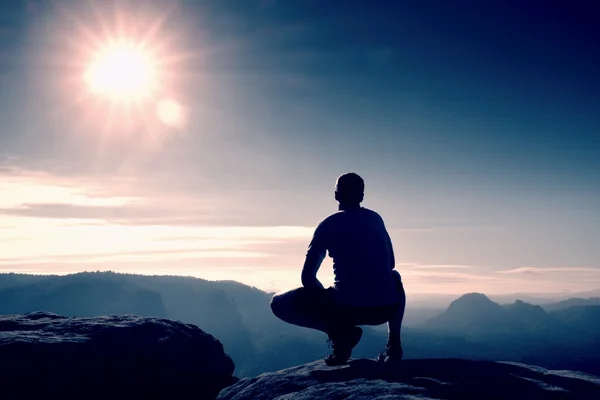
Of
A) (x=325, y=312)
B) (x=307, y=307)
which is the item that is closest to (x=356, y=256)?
(x=325, y=312)

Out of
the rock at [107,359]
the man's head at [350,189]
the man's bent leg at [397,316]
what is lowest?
the rock at [107,359]

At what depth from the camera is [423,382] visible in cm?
702

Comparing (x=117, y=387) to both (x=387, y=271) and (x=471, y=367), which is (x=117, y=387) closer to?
(x=387, y=271)

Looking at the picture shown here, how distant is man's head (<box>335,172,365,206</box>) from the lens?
8.85m

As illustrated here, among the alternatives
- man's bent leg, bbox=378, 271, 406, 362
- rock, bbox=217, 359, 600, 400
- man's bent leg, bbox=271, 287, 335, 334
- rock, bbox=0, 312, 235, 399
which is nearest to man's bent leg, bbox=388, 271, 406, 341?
man's bent leg, bbox=378, 271, 406, 362

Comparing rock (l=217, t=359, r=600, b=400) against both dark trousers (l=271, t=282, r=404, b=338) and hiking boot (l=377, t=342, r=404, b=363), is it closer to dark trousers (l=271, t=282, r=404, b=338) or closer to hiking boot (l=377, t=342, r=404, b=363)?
hiking boot (l=377, t=342, r=404, b=363)

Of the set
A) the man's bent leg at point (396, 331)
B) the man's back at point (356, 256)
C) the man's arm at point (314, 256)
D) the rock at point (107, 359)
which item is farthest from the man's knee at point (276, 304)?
the rock at point (107, 359)

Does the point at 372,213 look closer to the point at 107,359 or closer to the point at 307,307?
the point at 307,307

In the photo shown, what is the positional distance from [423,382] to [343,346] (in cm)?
234

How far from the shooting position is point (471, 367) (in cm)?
808

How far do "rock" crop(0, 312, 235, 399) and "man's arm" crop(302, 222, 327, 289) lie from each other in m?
6.72

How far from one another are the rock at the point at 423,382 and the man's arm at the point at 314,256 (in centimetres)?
195

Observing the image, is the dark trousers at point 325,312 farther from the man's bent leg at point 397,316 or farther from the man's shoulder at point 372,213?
the man's shoulder at point 372,213

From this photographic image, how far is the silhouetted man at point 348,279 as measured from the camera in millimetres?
8359
